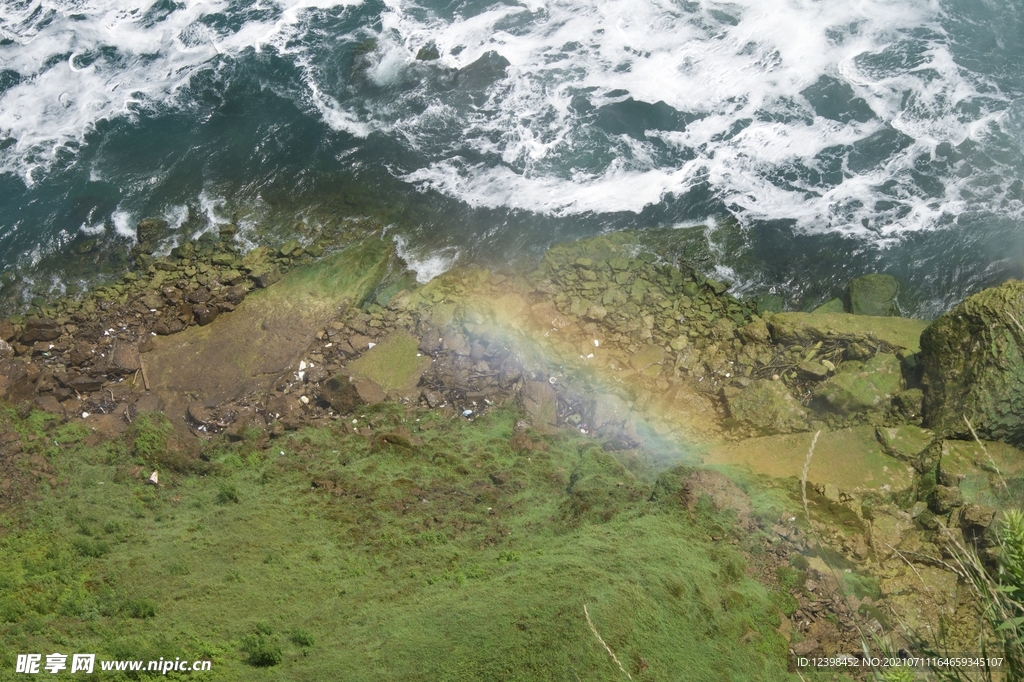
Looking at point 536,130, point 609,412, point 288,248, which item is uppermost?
point 536,130

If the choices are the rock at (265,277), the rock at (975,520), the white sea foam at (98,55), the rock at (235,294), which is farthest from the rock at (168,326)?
the rock at (975,520)

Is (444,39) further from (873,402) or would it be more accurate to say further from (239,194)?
(873,402)

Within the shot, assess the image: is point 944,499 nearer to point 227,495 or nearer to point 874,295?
point 874,295

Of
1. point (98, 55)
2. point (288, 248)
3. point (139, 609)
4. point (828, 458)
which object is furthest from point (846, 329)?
point (98, 55)

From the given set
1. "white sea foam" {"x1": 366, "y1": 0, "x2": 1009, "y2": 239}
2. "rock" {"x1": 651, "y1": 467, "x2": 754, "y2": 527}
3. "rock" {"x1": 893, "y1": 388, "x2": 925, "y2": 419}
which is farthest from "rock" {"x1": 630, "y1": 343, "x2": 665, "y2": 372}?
"white sea foam" {"x1": 366, "y1": 0, "x2": 1009, "y2": 239}

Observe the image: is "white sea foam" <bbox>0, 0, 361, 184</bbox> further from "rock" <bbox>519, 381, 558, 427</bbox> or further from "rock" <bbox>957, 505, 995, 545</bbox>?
"rock" <bbox>957, 505, 995, 545</bbox>

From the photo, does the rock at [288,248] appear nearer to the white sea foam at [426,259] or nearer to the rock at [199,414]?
the white sea foam at [426,259]
